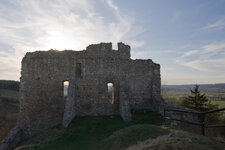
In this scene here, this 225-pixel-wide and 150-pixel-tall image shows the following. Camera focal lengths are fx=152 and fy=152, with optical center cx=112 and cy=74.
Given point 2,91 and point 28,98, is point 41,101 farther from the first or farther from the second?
point 2,91

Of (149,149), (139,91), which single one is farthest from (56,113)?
(149,149)

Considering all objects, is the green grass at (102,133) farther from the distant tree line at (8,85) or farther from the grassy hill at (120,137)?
the distant tree line at (8,85)

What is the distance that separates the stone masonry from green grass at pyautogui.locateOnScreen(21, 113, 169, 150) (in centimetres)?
137

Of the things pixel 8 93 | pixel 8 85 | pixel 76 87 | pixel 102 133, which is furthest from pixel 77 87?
pixel 8 85

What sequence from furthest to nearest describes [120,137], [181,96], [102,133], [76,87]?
[181,96]
[76,87]
[102,133]
[120,137]

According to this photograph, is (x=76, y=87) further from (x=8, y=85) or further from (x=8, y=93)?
(x=8, y=85)

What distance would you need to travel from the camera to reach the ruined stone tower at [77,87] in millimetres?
13845

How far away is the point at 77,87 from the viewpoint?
13.9 metres

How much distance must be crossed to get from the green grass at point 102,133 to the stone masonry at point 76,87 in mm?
1372

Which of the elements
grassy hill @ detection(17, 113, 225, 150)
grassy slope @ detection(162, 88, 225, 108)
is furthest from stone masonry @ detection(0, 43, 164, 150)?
grassy slope @ detection(162, 88, 225, 108)

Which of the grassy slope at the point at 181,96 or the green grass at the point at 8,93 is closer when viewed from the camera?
the green grass at the point at 8,93

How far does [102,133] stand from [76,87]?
5.11m

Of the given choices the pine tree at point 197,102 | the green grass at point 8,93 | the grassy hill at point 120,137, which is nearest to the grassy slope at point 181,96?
the pine tree at point 197,102

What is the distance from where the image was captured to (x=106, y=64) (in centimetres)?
1434
